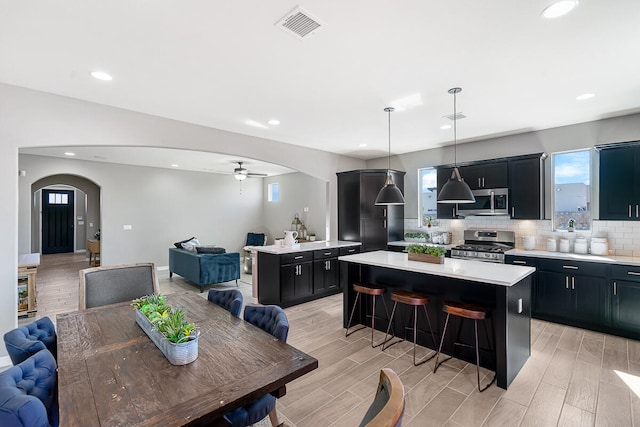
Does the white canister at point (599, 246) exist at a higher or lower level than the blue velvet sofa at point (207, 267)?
higher

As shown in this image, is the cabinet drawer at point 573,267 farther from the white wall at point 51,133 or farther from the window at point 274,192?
the window at point 274,192

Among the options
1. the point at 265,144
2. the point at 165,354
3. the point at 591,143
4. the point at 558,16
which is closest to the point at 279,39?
the point at 558,16

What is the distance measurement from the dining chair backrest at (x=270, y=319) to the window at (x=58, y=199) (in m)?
13.0

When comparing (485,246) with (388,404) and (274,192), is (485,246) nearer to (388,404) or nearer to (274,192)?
(388,404)

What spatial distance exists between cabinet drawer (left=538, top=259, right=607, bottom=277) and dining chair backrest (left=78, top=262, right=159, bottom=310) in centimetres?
487

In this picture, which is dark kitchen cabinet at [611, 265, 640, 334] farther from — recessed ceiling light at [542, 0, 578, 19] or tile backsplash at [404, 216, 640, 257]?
recessed ceiling light at [542, 0, 578, 19]

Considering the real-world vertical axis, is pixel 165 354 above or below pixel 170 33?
below

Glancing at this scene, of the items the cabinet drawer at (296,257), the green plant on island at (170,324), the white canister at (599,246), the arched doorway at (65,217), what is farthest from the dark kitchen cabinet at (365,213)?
the arched doorway at (65,217)

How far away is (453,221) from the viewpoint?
5.66 meters

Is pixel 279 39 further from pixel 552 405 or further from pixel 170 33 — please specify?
pixel 552 405

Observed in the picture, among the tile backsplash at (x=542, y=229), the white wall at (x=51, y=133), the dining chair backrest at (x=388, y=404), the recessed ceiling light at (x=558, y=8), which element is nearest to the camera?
the dining chair backrest at (x=388, y=404)

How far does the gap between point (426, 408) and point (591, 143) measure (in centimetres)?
433

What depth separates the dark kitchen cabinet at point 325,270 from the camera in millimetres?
5191

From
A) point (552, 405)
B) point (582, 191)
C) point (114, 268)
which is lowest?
point (552, 405)
